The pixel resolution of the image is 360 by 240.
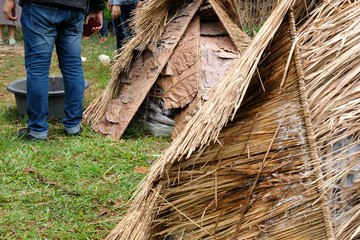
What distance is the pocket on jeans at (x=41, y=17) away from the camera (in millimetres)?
3596

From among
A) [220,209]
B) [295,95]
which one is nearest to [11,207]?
[220,209]

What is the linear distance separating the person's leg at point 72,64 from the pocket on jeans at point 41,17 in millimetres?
163

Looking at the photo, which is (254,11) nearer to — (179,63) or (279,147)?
(179,63)

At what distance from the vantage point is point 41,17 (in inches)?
142

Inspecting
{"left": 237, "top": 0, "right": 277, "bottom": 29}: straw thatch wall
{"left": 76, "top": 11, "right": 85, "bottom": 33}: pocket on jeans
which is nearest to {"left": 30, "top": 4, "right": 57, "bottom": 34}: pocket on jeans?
{"left": 76, "top": 11, "right": 85, "bottom": 33}: pocket on jeans

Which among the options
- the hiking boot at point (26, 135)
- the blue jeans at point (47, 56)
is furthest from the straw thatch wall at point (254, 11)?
the hiking boot at point (26, 135)

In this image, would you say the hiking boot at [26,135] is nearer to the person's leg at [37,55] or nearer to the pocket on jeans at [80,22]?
the person's leg at [37,55]

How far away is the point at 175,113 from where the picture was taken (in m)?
4.06

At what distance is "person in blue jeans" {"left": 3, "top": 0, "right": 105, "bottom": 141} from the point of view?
363 cm

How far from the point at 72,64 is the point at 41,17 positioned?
0.53 meters

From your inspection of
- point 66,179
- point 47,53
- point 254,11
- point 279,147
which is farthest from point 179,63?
point 254,11

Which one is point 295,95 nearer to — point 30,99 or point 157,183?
point 157,183

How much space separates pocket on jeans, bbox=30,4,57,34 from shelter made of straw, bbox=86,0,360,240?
2295mm

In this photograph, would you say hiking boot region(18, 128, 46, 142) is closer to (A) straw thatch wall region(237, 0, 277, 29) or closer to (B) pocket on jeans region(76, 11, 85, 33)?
(B) pocket on jeans region(76, 11, 85, 33)
